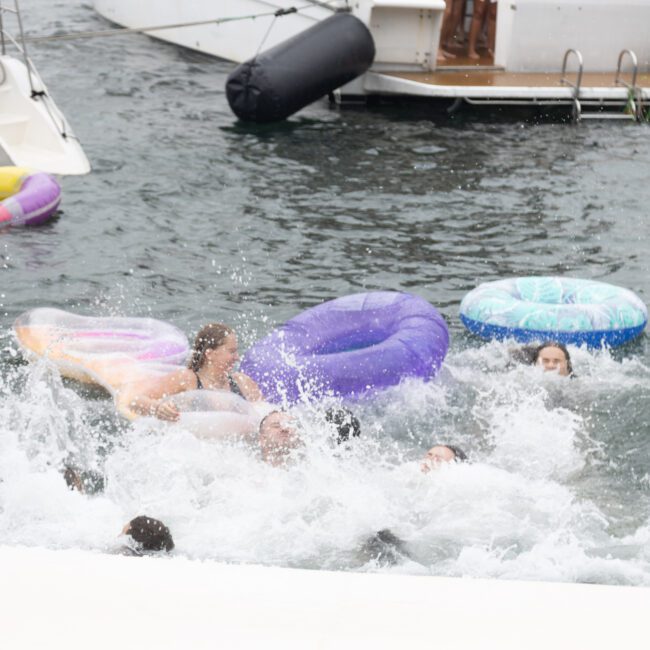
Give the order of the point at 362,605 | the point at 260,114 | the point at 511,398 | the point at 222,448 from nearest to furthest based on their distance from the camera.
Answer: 1. the point at 362,605
2. the point at 222,448
3. the point at 511,398
4. the point at 260,114

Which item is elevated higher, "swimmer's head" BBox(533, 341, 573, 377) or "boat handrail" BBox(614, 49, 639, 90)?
"boat handrail" BBox(614, 49, 639, 90)

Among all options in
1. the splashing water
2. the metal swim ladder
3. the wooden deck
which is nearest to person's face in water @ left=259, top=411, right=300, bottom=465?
the splashing water

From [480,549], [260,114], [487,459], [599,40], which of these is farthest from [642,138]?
[480,549]

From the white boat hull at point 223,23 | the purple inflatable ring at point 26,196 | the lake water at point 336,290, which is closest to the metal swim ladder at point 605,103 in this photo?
the lake water at point 336,290

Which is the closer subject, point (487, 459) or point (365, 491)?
point (365, 491)

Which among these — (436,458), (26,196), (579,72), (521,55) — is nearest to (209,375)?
(436,458)

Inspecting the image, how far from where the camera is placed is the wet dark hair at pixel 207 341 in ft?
23.0

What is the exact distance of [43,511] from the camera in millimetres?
5641

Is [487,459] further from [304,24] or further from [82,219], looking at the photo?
A: [304,24]

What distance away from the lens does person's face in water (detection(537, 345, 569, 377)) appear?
7.48 meters

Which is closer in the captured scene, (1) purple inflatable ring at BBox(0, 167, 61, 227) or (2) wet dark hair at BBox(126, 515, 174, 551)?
(2) wet dark hair at BBox(126, 515, 174, 551)

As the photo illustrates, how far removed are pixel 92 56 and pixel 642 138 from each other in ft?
24.0

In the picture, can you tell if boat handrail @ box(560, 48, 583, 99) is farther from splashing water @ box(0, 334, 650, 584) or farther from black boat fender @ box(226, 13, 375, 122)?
splashing water @ box(0, 334, 650, 584)

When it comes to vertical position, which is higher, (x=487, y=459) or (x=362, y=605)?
(x=362, y=605)
